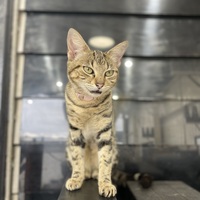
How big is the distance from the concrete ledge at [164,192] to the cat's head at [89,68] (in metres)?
0.46

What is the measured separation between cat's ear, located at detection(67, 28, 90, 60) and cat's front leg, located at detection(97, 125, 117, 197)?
30cm

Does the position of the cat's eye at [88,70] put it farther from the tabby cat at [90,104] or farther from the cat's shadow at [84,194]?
the cat's shadow at [84,194]

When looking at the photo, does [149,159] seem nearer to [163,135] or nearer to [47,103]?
[163,135]

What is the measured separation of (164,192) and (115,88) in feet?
1.98

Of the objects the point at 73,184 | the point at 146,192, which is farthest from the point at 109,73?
the point at 146,192

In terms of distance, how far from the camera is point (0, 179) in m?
1.27

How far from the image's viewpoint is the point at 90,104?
0.91m

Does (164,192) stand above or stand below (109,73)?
below

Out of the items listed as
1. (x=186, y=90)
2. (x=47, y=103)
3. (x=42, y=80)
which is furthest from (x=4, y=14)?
(x=186, y=90)

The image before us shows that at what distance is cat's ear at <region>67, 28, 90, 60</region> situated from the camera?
0.88 meters

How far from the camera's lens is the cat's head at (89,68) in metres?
0.84

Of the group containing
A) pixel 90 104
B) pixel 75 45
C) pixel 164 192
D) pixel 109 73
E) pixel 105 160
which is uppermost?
pixel 75 45

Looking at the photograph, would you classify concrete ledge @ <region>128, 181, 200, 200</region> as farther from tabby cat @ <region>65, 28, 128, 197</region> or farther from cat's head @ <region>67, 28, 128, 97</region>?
cat's head @ <region>67, 28, 128, 97</region>

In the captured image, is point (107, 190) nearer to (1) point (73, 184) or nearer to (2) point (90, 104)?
(1) point (73, 184)
